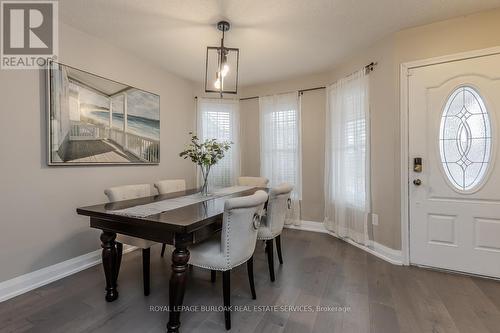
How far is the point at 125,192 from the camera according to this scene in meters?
2.31

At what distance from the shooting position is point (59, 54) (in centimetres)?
235

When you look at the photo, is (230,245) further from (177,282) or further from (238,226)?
(177,282)

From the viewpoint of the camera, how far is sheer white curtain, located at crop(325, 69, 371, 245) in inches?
118

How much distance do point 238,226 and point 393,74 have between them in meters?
2.48

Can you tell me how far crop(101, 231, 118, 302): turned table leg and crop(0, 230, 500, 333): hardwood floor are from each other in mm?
80

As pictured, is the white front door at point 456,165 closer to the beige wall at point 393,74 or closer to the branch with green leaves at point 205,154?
the beige wall at point 393,74

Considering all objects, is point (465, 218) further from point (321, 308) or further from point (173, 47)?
point (173, 47)

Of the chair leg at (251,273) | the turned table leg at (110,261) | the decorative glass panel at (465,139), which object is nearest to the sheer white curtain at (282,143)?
the decorative glass panel at (465,139)

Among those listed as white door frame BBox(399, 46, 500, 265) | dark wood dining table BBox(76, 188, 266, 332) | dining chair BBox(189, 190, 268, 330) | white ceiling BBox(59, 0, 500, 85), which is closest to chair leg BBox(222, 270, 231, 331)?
dining chair BBox(189, 190, 268, 330)

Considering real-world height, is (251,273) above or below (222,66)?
below

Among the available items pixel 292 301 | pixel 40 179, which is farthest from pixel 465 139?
pixel 40 179

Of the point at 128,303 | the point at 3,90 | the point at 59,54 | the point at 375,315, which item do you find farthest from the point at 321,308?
the point at 59,54

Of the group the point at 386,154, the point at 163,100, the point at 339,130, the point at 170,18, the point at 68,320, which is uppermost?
the point at 170,18

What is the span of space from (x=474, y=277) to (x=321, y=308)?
171cm
